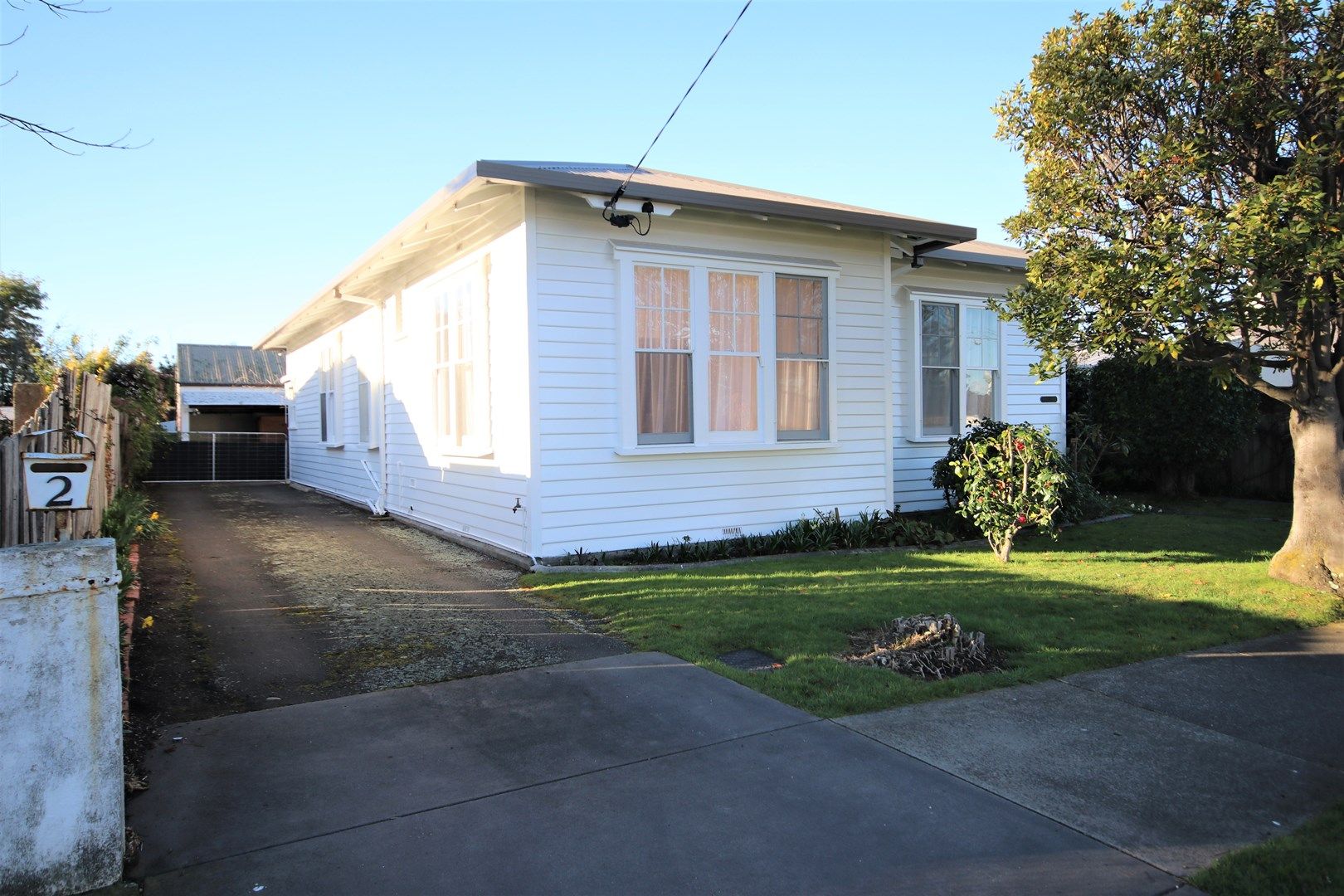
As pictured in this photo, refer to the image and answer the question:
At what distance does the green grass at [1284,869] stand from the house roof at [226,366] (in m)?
35.6

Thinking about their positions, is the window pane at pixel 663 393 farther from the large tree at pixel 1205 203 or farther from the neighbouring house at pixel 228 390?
the neighbouring house at pixel 228 390

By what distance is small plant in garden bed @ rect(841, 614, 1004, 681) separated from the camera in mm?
5531

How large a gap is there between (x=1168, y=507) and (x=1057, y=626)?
9912 millimetres

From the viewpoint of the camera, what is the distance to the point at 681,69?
6.93 m

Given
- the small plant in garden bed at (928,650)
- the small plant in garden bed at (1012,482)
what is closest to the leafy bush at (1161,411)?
the small plant in garden bed at (1012,482)

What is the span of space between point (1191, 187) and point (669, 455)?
216 inches

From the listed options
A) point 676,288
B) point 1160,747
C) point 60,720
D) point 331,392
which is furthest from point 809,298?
point 331,392

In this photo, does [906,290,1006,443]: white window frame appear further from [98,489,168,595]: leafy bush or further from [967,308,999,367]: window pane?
Answer: [98,489,168,595]: leafy bush

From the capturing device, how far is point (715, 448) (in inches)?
376

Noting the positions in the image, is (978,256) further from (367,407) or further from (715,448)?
(367,407)

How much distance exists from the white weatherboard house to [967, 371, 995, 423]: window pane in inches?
1.6

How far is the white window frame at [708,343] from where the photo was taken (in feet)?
29.5

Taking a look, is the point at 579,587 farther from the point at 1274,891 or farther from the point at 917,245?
the point at 917,245

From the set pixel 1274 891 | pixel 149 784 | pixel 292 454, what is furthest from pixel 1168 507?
pixel 292 454
